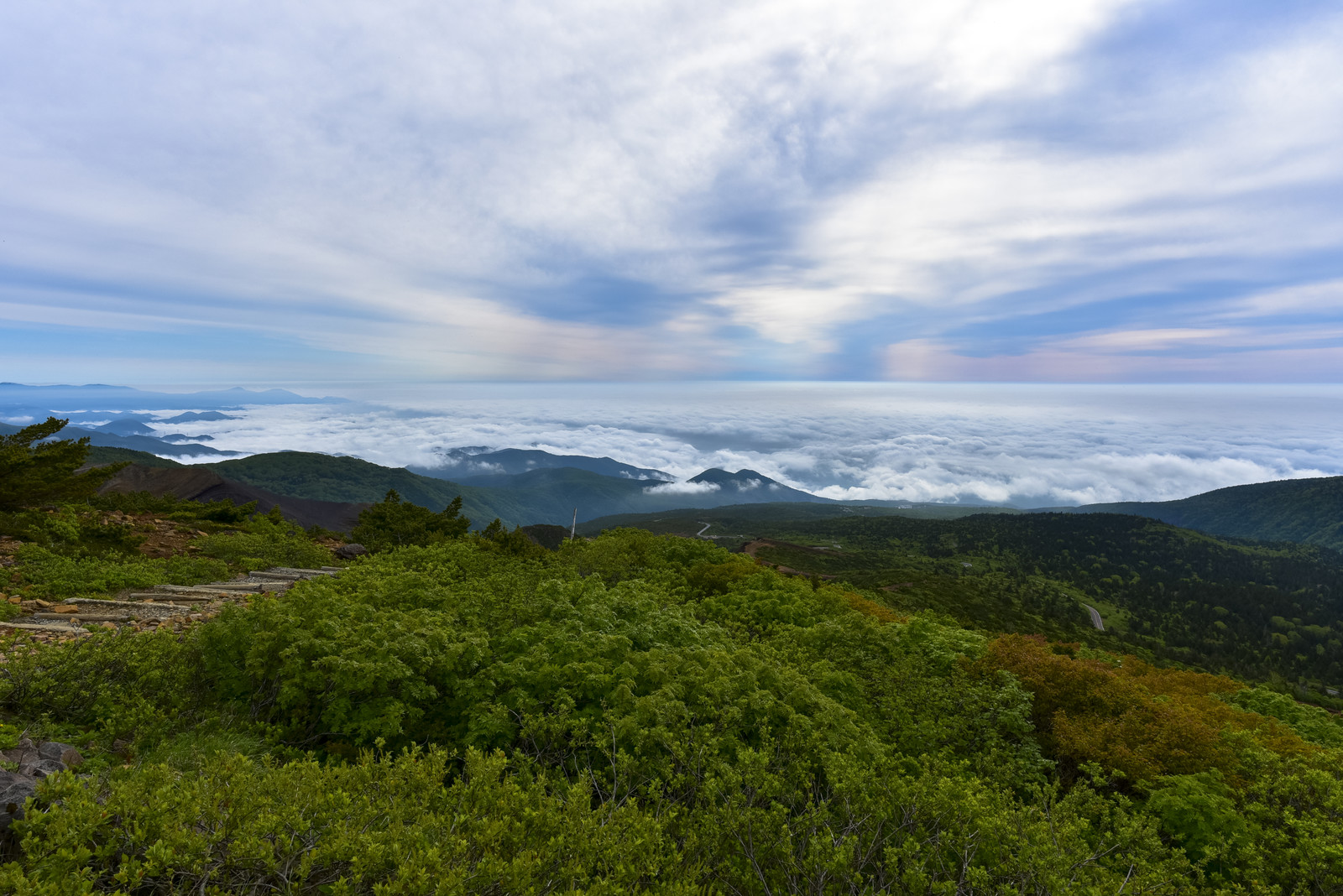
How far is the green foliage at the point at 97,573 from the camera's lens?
1619 centimetres

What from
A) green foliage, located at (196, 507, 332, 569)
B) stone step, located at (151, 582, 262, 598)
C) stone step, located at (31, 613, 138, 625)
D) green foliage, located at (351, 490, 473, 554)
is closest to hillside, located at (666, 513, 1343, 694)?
green foliage, located at (351, 490, 473, 554)

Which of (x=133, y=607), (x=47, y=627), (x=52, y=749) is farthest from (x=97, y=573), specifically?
(x=52, y=749)

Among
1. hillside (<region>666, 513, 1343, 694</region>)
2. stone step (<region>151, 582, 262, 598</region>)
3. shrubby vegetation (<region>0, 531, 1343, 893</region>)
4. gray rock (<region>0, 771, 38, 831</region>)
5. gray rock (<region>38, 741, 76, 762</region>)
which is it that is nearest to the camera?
gray rock (<region>0, 771, 38, 831</region>)

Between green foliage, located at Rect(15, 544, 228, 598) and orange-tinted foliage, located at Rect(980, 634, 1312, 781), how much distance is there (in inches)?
1097

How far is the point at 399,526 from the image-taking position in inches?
1543

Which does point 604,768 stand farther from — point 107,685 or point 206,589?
point 206,589

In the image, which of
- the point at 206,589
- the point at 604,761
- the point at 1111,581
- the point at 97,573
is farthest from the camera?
the point at 1111,581

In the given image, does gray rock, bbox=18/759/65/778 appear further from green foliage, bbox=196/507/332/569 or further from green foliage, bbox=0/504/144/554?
green foliage, bbox=196/507/332/569

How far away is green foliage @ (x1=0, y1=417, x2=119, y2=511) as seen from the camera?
2089cm

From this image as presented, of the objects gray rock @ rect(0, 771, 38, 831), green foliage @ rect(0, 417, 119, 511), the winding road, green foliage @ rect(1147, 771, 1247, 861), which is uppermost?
green foliage @ rect(0, 417, 119, 511)

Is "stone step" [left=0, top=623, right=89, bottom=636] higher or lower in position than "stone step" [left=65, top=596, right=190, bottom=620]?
higher

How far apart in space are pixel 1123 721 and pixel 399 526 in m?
40.8

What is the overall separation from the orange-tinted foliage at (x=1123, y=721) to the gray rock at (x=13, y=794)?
17.3 meters

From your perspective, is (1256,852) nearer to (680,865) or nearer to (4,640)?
(680,865)
